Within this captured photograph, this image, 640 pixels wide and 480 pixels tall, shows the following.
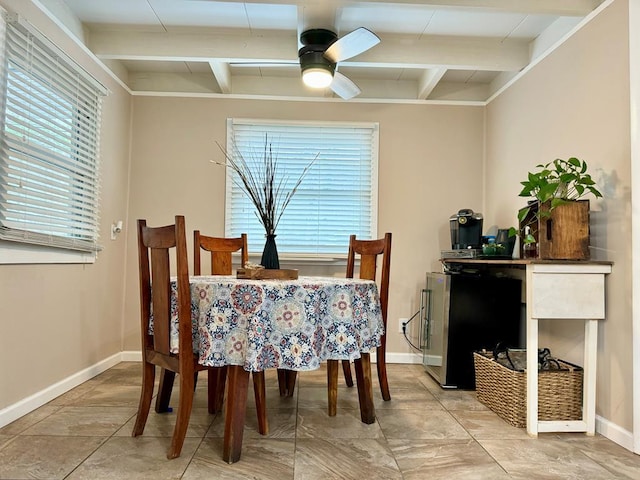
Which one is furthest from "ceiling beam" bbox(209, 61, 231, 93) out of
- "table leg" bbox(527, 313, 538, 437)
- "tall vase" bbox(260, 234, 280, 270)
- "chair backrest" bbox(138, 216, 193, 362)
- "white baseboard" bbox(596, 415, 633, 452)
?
"white baseboard" bbox(596, 415, 633, 452)

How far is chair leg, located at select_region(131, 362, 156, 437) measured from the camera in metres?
2.10

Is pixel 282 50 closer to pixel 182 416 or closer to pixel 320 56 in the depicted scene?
pixel 320 56

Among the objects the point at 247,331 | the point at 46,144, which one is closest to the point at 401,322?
the point at 247,331

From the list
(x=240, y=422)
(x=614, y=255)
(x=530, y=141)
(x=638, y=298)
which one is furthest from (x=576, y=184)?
(x=240, y=422)

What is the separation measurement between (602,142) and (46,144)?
10.5 ft

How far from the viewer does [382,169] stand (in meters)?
3.93

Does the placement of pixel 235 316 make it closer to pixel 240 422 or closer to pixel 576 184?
pixel 240 422

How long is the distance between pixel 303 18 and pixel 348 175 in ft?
4.83

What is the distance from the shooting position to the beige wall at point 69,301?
234cm

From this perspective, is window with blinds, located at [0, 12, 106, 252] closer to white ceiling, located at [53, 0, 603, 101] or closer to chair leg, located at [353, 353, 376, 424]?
white ceiling, located at [53, 0, 603, 101]

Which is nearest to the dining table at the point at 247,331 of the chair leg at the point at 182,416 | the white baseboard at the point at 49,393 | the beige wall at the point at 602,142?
the chair leg at the point at 182,416

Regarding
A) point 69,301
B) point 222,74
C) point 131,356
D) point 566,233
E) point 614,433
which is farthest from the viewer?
point 131,356

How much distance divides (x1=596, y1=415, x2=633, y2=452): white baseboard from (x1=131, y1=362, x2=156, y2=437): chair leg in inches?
91.0

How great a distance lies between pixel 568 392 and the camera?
235 cm
